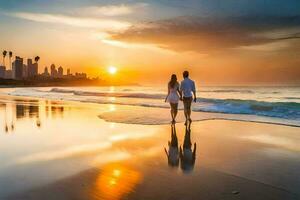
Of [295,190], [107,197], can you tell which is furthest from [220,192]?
[107,197]

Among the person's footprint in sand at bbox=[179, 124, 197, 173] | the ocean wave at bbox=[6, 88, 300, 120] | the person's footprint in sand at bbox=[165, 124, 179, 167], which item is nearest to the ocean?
the ocean wave at bbox=[6, 88, 300, 120]

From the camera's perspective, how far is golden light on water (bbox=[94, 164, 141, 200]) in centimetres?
452

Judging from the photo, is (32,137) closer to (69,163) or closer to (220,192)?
(69,163)

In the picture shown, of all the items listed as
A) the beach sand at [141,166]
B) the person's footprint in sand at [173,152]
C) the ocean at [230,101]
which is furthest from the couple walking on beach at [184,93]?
the ocean at [230,101]

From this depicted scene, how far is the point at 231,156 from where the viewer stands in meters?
7.09

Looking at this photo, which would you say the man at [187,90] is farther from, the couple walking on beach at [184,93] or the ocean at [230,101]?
the ocean at [230,101]

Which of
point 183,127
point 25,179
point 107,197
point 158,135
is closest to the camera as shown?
point 107,197

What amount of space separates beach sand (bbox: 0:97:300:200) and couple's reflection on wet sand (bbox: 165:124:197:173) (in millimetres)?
132

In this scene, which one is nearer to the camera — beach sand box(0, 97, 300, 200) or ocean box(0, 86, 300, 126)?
beach sand box(0, 97, 300, 200)

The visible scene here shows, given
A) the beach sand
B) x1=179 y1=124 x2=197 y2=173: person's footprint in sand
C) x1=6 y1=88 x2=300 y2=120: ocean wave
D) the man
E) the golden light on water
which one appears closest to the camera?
the golden light on water

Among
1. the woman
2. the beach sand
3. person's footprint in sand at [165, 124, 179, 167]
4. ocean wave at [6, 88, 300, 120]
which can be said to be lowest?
person's footprint in sand at [165, 124, 179, 167]

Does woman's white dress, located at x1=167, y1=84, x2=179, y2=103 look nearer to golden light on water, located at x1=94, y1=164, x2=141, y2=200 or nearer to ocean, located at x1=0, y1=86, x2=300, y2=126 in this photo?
ocean, located at x1=0, y1=86, x2=300, y2=126

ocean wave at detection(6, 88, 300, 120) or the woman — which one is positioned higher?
the woman

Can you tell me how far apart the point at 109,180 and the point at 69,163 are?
1548mm
